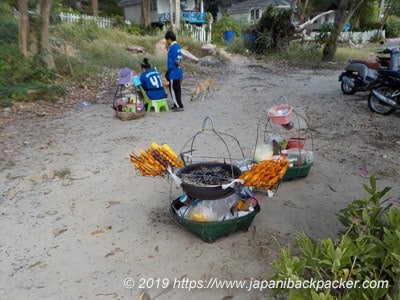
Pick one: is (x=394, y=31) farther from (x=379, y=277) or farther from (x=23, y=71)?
(x=379, y=277)

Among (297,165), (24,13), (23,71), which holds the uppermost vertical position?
(24,13)

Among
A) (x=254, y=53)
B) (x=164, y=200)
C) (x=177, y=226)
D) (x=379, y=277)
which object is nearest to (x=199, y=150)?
(x=164, y=200)

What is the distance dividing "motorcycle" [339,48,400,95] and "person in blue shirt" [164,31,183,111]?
3.99 meters

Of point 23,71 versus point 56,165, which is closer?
point 56,165

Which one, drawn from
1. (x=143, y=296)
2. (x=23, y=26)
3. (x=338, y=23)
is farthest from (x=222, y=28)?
(x=143, y=296)

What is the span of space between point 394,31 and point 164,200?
38.2 meters

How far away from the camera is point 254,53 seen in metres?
16.4

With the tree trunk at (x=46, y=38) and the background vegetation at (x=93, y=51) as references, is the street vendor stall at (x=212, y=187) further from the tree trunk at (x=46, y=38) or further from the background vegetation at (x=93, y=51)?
the tree trunk at (x=46, y=38)

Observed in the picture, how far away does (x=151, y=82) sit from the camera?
22.2ft

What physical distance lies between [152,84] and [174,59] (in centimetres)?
66

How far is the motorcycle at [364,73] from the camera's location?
7552mm

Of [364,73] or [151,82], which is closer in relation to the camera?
[151,82]

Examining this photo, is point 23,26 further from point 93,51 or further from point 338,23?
point 338,23

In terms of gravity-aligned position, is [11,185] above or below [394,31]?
below
